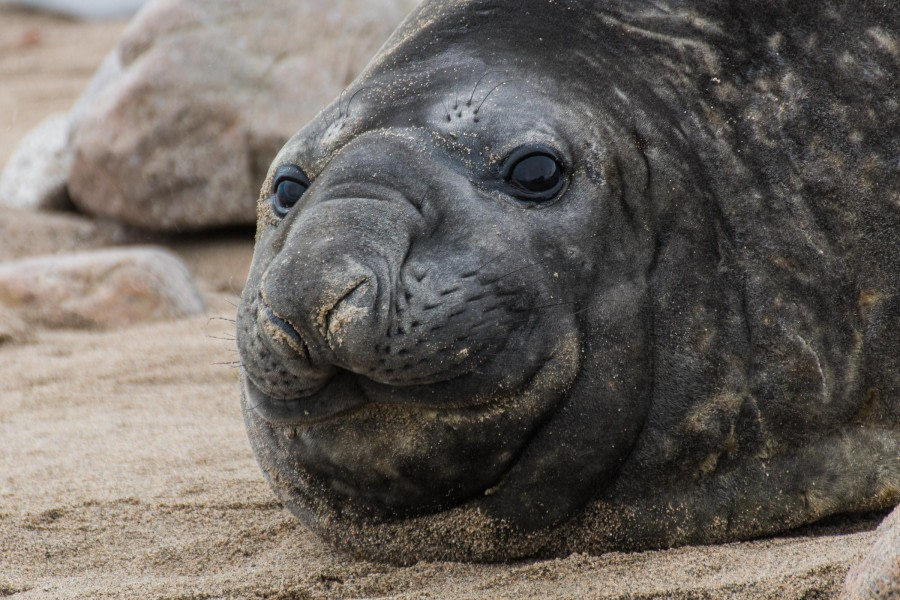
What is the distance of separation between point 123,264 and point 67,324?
1.56ft

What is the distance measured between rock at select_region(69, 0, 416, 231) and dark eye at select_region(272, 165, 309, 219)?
5158mm

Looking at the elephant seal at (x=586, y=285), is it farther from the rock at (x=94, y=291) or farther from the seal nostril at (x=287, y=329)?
the rock at (x=94, y=291)

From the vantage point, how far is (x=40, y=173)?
32.9 ft

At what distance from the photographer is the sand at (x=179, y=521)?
3248 millimetres

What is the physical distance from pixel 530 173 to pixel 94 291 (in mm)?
4524

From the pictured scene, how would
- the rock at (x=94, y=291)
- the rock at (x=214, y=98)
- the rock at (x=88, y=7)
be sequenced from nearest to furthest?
1. the rock at (x=94, y=291)
2. the rock at (x=214, y=98)
3. the rock at (x=88, y=7)

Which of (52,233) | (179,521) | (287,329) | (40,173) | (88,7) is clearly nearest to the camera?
(287,329)

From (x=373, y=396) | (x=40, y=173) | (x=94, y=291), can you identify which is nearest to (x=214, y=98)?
(x=40, y=173)

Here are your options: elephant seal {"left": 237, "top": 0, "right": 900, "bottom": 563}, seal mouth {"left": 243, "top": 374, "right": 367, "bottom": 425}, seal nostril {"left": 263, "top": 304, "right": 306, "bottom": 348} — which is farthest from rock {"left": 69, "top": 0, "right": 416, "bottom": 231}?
seal nostril {"left": 263, "top": 304, "right": 306, "bottom": 348}

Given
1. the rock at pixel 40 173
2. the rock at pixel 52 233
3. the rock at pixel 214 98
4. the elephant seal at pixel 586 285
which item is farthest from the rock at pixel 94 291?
the elephant seal at pixel 586 285

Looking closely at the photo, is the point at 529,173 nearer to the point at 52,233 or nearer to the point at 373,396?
the point at 373,396

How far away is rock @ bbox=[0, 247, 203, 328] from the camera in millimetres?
7242

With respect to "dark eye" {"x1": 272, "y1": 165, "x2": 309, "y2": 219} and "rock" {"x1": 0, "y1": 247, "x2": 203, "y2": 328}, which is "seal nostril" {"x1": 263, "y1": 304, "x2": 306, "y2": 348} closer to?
"dark eye" {"x1": 272, "y1": 165, "x2": 309, "y2": 219}

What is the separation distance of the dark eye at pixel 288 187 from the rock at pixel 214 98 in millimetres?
5158
